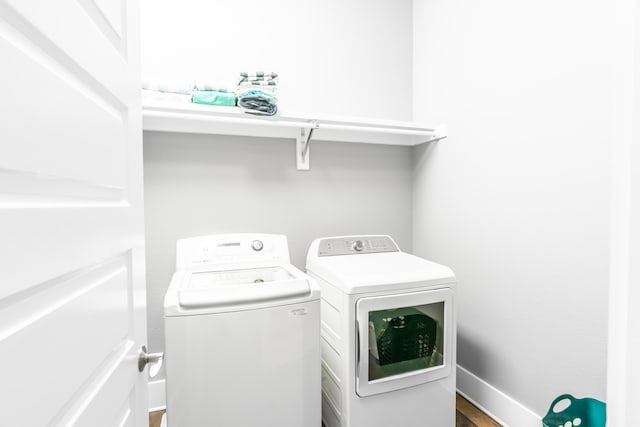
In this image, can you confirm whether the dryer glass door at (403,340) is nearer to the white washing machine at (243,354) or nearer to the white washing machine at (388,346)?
the white washing machine at (388,346)

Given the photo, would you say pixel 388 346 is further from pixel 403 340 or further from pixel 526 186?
pixel 526 186

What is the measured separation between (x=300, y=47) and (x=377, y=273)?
1.58 meters

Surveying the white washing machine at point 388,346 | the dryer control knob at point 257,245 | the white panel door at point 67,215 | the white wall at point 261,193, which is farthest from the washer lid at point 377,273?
the white panel door at point 67,215

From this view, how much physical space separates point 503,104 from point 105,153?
1.76 m

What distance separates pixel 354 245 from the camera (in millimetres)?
1963

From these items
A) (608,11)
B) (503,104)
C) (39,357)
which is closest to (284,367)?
(39,357)

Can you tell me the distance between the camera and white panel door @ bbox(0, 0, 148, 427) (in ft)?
1.13

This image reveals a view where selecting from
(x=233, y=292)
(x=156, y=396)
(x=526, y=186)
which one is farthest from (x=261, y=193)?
(x=526, y=186)

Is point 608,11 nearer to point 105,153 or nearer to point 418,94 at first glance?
point 418,94

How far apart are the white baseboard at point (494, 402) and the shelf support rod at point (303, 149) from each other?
5.41ft

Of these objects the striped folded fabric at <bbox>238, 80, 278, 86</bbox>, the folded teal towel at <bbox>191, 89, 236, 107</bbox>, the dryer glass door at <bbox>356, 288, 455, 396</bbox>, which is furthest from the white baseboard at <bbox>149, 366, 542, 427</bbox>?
the striped folded fabric at <bbox>238, 80, 278, 86</bbox>

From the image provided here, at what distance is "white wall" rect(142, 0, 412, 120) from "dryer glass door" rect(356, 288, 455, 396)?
4.53 ft

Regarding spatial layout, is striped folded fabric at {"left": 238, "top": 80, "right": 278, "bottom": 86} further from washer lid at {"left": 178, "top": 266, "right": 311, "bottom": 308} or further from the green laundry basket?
the green laundry basket

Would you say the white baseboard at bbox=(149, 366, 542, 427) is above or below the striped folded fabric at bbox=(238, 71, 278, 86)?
below
